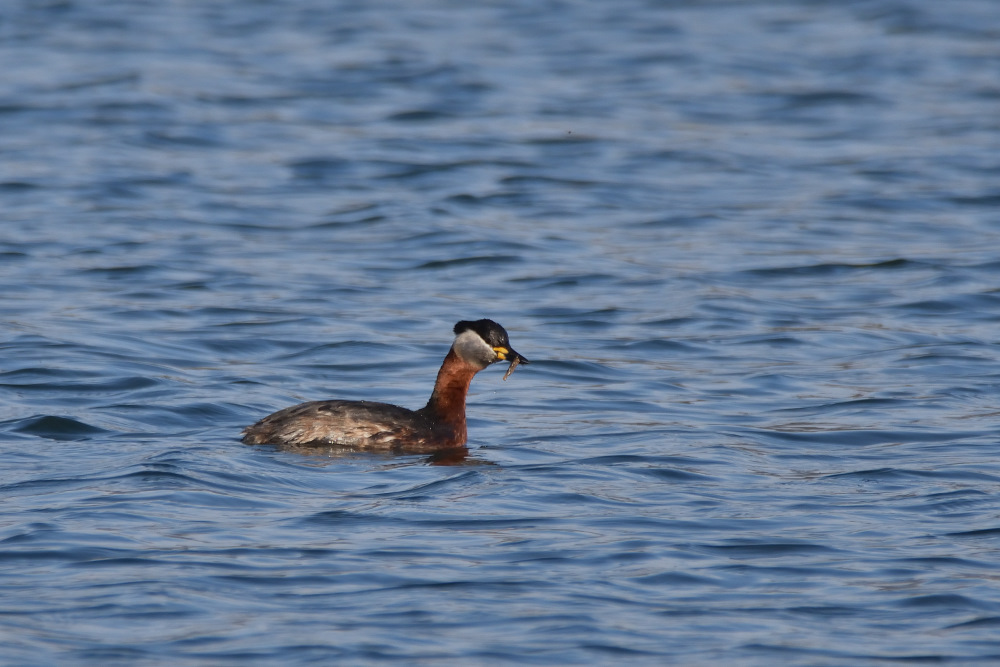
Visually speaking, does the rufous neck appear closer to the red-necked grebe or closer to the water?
the red-necked grebe

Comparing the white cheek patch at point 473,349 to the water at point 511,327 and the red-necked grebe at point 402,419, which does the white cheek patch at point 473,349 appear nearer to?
the red-necked grebe at point 402,419

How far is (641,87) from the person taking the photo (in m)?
28.7

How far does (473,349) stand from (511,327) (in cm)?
405

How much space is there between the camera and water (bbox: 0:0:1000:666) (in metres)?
8.29

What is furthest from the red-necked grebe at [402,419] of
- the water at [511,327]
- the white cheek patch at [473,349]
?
the water at [511,327]

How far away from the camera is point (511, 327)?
629 inches

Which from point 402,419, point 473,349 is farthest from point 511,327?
point 402,419

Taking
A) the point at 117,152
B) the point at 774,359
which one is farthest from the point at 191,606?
the point at 117,152

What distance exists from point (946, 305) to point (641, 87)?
1268cm

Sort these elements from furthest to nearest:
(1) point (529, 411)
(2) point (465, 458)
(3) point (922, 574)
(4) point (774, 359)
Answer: (4) point (774, 359) → (1) point (529, 411) → (2) point (465, 458) → (3) point (922, 574)

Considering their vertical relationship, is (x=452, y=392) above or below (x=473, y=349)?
below

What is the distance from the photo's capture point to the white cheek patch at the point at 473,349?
1189 centimetres

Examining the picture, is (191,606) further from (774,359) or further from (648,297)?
(648,297)

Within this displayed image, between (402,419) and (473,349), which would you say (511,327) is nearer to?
(473,349)
